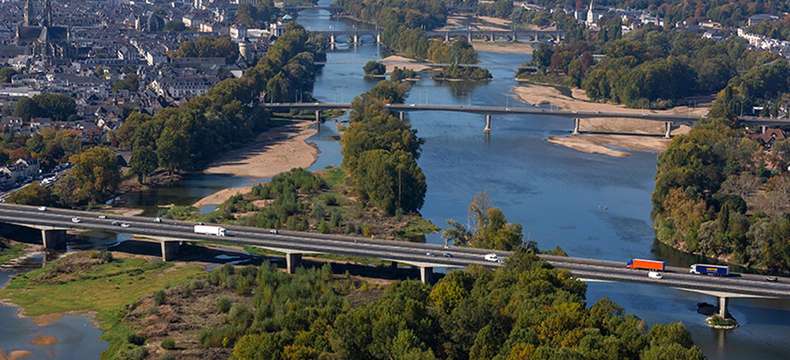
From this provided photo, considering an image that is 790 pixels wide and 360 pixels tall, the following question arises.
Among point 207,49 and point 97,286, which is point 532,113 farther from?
point 97,286

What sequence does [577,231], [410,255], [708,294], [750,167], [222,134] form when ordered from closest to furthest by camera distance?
[708,294] < [410,255] < [577,231] < [750,167] < [222,134]

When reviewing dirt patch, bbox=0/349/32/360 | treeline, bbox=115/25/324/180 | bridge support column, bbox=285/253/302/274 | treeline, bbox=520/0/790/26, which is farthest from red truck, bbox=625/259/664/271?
treeline, bbox=520/0/790/26

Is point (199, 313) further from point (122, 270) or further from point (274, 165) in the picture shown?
point (274, 165)

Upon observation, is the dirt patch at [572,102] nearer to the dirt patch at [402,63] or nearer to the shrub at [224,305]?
the dirt patch at [402,63]

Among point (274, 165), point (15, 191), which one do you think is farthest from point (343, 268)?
point (274, 165)

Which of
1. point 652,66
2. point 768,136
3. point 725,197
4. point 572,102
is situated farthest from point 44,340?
point 652,66
